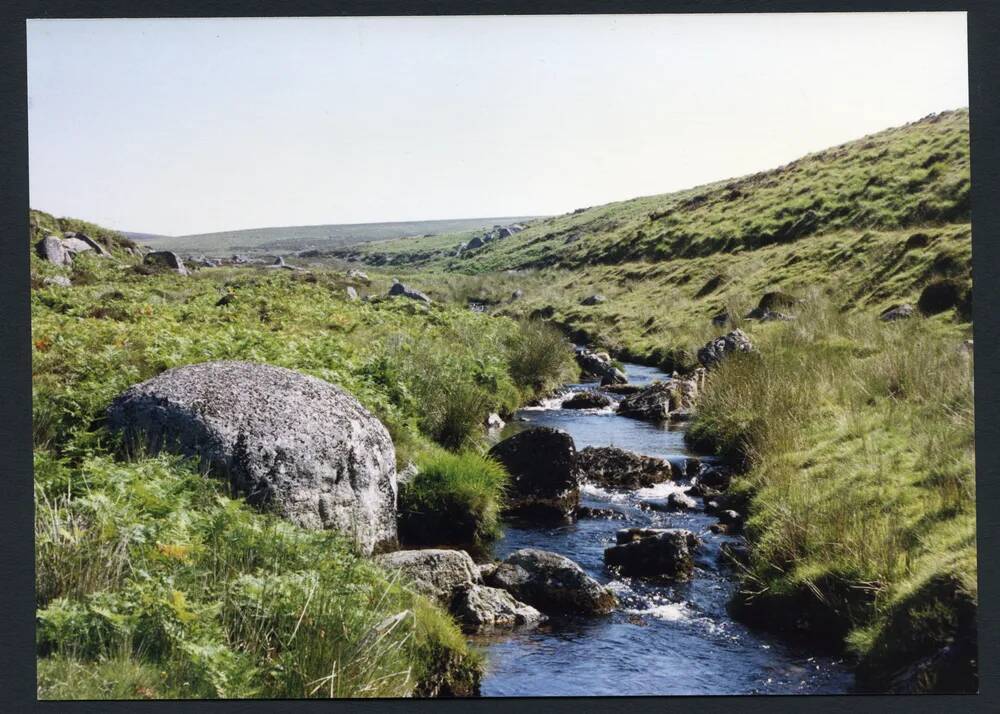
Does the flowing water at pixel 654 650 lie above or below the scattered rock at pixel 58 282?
below

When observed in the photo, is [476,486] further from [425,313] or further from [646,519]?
[425,313]

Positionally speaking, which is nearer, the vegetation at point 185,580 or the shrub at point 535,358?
the vegetation at point 185,580

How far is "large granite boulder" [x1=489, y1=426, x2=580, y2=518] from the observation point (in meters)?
9.24

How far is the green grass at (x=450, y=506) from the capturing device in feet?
25.7

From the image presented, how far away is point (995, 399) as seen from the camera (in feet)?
18.2

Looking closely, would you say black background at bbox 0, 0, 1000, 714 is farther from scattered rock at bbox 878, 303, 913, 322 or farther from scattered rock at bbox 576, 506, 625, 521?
scattered rock at bbox 878, 303, 913, 322

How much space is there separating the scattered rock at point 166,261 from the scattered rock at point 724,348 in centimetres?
980

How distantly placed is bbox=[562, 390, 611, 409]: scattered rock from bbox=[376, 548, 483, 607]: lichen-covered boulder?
870 centimetres

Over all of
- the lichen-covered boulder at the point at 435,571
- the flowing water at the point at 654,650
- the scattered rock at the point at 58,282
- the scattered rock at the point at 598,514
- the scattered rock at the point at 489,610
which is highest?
the scattered rock at the point at 58,282

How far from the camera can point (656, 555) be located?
24.8 ft

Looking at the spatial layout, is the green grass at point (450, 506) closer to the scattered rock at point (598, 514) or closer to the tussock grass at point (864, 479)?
the scattered rock at point (598, 514)

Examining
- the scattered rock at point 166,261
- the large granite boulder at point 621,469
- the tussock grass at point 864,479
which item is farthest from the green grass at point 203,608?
the scattered rock at point 166,261

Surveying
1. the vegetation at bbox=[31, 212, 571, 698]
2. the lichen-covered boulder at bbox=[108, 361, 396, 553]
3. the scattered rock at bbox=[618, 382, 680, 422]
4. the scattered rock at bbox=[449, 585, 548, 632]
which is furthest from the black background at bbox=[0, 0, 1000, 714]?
the scattered rock at bbox=[618, 382, 680, 422]

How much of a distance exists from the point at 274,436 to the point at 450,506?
2.33 metres
